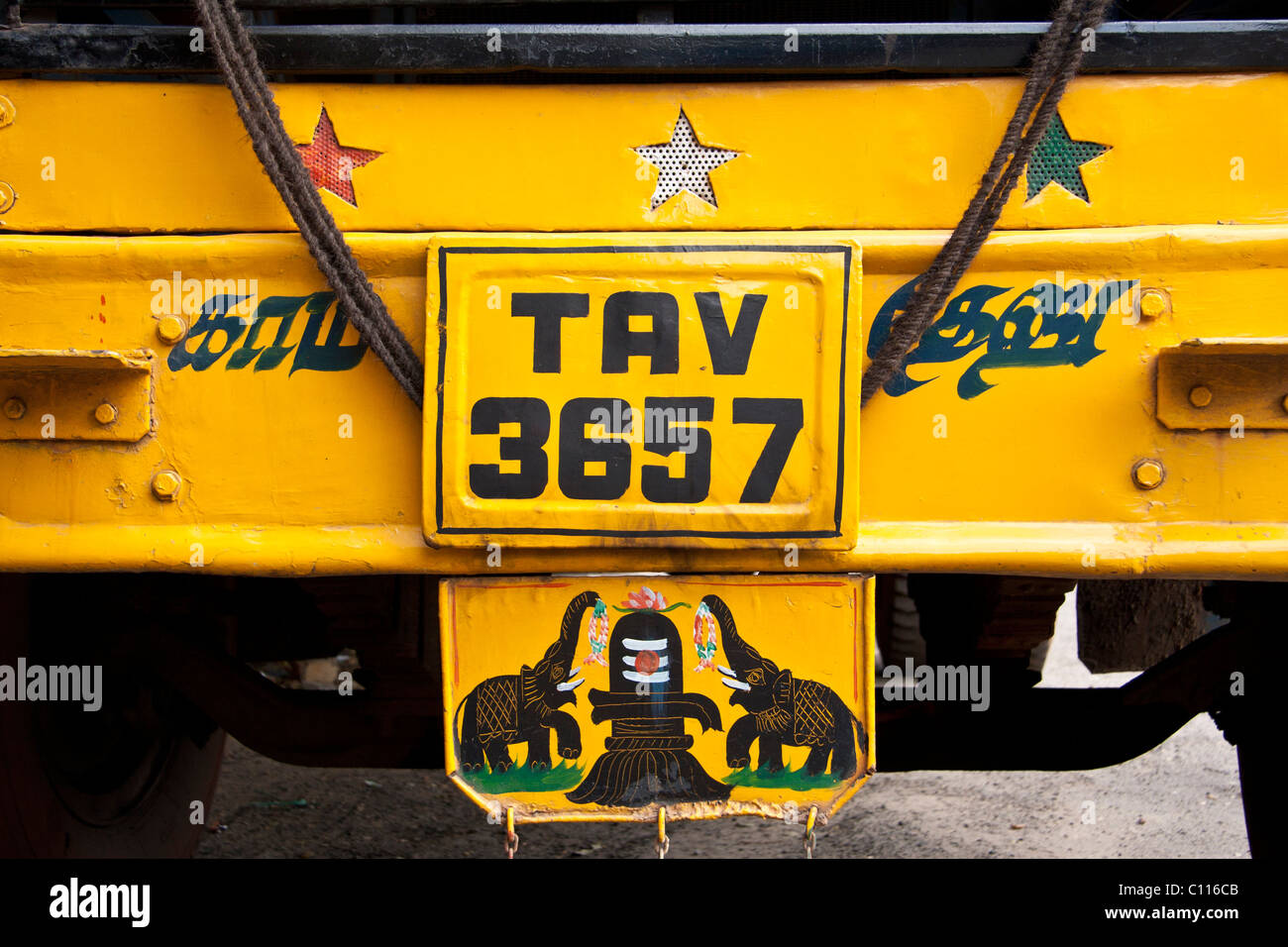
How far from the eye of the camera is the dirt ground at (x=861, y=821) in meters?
2.80

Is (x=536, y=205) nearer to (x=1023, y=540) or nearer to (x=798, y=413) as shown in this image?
(x=798, y=413)

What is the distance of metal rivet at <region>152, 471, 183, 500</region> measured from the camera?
4.71 feet

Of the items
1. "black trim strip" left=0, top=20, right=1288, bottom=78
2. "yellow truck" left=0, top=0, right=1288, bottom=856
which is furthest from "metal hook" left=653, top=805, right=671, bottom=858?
"black trim strip" left=0, top=20, right=1288, bottom=78

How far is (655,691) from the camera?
4.67 ft

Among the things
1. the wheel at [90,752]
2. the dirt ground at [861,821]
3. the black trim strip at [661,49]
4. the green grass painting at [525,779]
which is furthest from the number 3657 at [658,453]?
the dirt ground at [861,821]

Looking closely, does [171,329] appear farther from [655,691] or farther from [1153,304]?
[1153,304]

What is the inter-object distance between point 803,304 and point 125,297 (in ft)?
3.18

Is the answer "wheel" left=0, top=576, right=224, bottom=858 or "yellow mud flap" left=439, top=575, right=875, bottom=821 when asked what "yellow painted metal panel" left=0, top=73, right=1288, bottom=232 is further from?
"wheel" left=0, top=576, right=224, bottom=858

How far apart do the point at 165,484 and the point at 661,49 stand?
3.10 feet

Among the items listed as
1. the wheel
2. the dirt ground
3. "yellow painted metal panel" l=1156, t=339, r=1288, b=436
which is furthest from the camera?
the dirt ground

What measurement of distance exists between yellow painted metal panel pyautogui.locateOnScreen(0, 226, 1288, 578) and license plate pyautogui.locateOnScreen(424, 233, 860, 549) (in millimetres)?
61

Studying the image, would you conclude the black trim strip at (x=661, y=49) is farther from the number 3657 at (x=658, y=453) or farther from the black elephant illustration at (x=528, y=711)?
the black elephant illustration at (x=528, y=711)

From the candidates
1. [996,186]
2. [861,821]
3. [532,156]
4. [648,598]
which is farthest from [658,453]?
[861,821]
